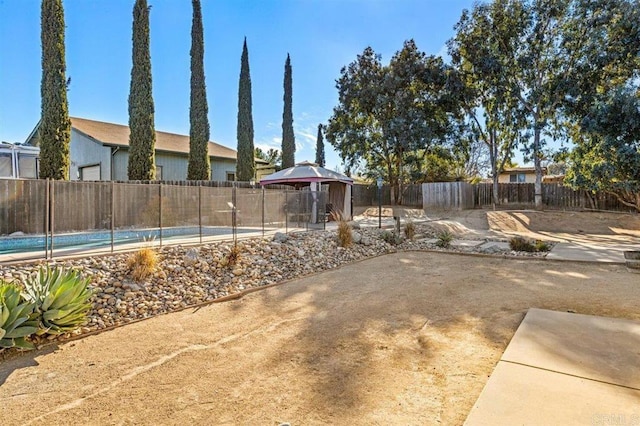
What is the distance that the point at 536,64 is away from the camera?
1866cm

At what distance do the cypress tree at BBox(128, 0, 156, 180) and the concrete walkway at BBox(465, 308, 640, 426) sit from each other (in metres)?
14.4

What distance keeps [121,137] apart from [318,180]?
10187 millimetres

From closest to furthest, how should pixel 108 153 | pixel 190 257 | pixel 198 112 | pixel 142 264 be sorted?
pixel 142 264 < pixel 190 257 < pixel 108 153 < pixel 198 112

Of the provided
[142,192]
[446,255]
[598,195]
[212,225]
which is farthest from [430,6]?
[598,195]

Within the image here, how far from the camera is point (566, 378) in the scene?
258 cm

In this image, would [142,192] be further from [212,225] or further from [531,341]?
[531,341]

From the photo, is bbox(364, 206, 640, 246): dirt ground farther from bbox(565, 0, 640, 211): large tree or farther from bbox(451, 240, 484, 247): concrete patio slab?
bbox(451, 240, 484, 247): concrete patio slab

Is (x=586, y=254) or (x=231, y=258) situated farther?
(x=586, y=254)

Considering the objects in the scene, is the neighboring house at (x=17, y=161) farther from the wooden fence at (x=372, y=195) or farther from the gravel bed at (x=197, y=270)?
the wooden fence at (x=372, y=195)

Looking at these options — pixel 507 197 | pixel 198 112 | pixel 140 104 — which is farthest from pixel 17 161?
pixel 507 197

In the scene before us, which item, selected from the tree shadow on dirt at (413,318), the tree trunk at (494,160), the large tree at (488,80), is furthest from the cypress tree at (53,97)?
the tree trunk at (494,160)

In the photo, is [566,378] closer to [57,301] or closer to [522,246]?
[57,301]

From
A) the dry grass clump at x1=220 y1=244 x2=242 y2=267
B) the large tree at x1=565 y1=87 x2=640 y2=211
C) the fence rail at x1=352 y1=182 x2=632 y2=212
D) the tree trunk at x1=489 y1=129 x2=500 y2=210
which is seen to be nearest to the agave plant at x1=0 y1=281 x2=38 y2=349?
the dry grass clump at x1=220 y1=244 x2=242 y2=267

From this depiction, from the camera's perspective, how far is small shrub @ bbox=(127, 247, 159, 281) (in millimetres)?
5355
